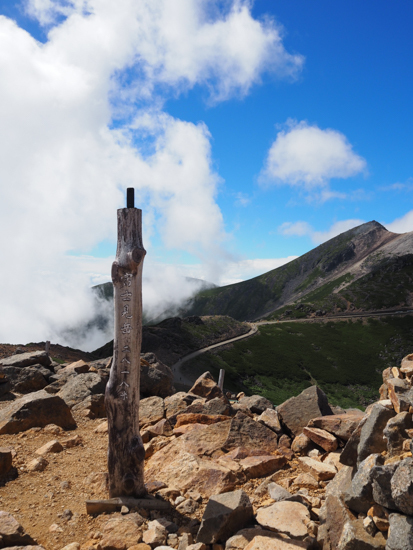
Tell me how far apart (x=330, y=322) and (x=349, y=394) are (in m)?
49.4

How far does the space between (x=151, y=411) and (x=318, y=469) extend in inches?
301

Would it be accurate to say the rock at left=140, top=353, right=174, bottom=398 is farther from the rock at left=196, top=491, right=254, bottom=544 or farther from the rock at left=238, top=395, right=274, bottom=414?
the rock at left=196, top=491, right=254, bottom=544

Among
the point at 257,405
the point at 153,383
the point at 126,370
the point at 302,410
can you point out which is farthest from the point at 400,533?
the point at 153,383

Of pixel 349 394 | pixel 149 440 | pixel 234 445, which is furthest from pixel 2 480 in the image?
pixel 349 394

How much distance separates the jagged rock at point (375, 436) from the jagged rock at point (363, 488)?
454 mm

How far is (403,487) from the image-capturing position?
4.74 meters

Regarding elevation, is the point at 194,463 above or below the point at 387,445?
below

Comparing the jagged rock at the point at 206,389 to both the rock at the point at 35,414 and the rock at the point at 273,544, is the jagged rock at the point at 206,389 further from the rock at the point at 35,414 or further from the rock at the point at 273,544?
the rock at the point at 273,544

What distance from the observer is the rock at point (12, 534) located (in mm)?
5986

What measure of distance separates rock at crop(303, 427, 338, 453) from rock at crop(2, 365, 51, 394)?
1362 centimetres

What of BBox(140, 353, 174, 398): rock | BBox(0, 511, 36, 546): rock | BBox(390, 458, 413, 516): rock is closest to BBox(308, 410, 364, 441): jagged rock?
BBox(390, 458, 413, 516): rock

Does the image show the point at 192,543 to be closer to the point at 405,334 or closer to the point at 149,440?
the point at 149,440

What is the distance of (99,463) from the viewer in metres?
10.3

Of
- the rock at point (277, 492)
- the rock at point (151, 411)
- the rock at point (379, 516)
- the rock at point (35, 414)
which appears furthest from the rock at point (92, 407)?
the rock at point (379, 516)
